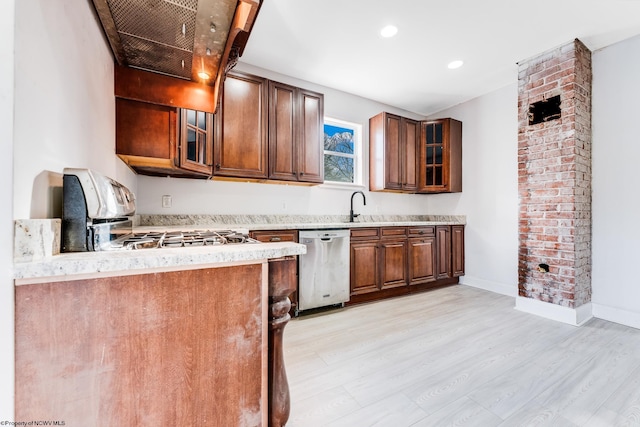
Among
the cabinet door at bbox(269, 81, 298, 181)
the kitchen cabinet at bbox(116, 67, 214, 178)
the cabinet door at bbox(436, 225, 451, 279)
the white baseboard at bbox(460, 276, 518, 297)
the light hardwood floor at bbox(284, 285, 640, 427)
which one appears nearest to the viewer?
the light hardwood floor at bbox(284, 285, 640, 427)

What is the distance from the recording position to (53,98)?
905 millimetres

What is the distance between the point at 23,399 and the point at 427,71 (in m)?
3.84

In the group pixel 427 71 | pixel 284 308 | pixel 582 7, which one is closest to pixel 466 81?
pixel 427 71

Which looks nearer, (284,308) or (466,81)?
(284,308)

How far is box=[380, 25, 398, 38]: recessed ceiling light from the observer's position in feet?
7.85

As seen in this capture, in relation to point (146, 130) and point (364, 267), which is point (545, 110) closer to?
point (364, 267)

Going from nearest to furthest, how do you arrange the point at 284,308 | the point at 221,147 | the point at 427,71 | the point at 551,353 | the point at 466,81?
the point at 284,308 → the point at 551,353 → the point at 221,147 → the point at 427,71 → the point at 466,81

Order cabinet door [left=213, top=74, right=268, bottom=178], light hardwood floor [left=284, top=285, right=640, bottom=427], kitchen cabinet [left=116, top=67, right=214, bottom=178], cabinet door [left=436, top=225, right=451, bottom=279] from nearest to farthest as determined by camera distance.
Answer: light hardwood floor [left=284, top=285, right=640, bottom=427] < kitchen cabinet [left=116, top=67, right=214, bottom=178] < cabinet door [left=213, top=74, right=268, bottom=178] < cabinet door [left=436, top=225, right=451, bottom=279]

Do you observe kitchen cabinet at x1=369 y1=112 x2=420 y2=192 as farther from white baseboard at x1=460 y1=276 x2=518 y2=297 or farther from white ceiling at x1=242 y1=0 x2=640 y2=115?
white baseboard at x1=460 y1=276 x2=518 y2=297

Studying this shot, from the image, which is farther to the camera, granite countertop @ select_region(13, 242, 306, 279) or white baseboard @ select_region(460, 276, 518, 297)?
white baseboard @ select_region(460, 276, 518, 297)

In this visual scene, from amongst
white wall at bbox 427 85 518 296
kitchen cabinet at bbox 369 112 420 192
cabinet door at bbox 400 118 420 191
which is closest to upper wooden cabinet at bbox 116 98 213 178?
kitchen cabinet at bbox 369 112 420 192

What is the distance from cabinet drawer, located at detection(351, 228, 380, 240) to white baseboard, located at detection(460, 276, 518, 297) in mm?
1764

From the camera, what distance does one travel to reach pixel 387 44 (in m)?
2.63

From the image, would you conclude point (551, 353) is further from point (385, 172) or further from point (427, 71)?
point (427, 71)
